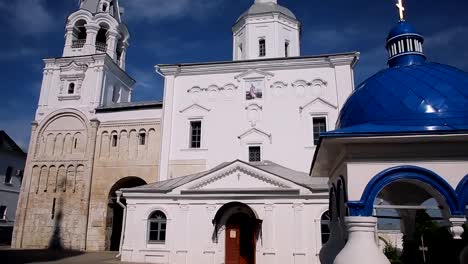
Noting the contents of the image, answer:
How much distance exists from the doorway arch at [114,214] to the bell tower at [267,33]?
10329 millimetres

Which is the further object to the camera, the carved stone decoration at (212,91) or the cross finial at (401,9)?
the carved stone decoration at (212,91)

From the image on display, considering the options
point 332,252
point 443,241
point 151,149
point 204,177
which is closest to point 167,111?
point 151,149

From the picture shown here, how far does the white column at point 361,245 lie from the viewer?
13.4ft

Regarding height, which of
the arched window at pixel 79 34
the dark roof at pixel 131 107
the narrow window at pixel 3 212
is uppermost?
the arched window at pixel 79 34

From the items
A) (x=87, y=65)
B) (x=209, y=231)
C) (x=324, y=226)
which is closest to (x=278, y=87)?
(x=324, y=226)

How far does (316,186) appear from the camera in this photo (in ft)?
48.9

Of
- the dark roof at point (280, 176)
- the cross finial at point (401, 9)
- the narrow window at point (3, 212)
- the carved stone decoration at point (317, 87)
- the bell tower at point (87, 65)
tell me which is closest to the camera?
the cross finial at point (401, 9)

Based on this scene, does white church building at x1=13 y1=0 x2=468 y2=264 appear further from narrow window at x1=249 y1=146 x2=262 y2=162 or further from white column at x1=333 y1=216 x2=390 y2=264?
white column at x1=333 y1=216 x2=390 y2=264

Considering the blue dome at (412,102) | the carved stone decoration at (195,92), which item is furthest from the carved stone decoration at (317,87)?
the blue dome at (412,102)

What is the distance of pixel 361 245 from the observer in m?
4.20

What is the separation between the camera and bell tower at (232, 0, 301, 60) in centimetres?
2200

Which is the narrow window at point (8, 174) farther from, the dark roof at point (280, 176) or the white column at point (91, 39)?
the dark roof at point (280, 176)

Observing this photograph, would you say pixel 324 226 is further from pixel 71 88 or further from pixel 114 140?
pixel 71 88

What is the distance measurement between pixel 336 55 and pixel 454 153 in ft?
53.1
